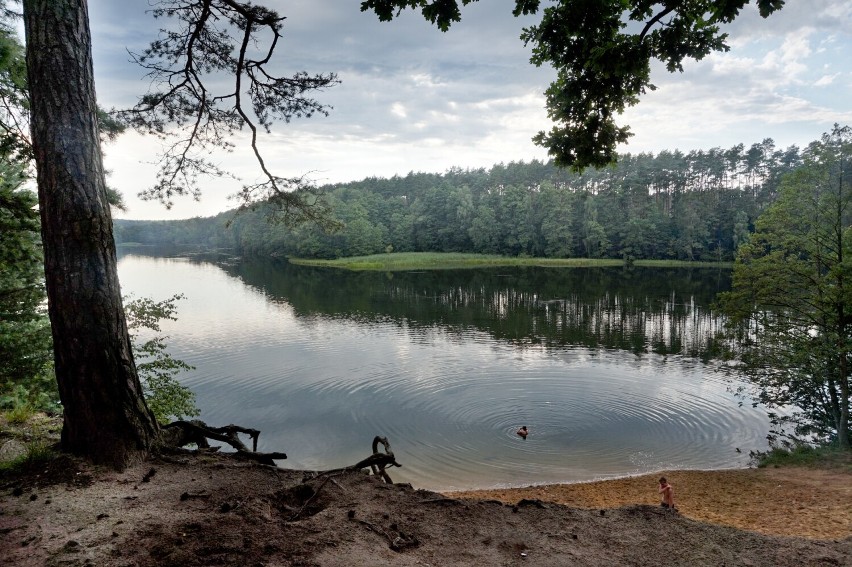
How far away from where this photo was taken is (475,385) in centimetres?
2156

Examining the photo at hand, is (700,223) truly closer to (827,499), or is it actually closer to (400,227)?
(400,227)

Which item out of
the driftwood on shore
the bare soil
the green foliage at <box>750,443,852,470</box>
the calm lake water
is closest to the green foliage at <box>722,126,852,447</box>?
the green foliage at <box>750,443,852,470</box>

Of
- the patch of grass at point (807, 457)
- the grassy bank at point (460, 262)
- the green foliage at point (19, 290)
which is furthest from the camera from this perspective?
the grassy bank at point (460, 262)

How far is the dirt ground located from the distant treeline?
79.4 m

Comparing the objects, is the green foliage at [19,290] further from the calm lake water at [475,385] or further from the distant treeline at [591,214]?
the distant treeline at [591,214]

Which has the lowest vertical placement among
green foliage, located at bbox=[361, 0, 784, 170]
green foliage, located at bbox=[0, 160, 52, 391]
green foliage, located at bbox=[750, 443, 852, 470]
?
green foliage, located at bbox=[750, 443, 852, 470]

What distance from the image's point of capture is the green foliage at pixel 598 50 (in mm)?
5961

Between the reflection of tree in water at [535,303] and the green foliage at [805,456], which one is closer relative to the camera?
the green foliage at [805,456]

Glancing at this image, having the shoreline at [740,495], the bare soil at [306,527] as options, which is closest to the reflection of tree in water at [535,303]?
the shoreline at [740,495]

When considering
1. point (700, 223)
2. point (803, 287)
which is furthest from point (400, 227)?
point (803, 287)

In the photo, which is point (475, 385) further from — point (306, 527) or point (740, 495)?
point (306, 527)

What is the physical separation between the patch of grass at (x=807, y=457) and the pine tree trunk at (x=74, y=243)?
16612 millimetres

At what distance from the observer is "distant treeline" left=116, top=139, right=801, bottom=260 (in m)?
85.5

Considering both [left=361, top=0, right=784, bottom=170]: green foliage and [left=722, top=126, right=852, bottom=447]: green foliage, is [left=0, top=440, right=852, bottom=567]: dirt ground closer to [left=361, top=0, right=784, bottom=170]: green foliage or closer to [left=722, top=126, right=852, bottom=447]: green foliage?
[left=361, top=0, right=784, bottom=170]: green foliage
